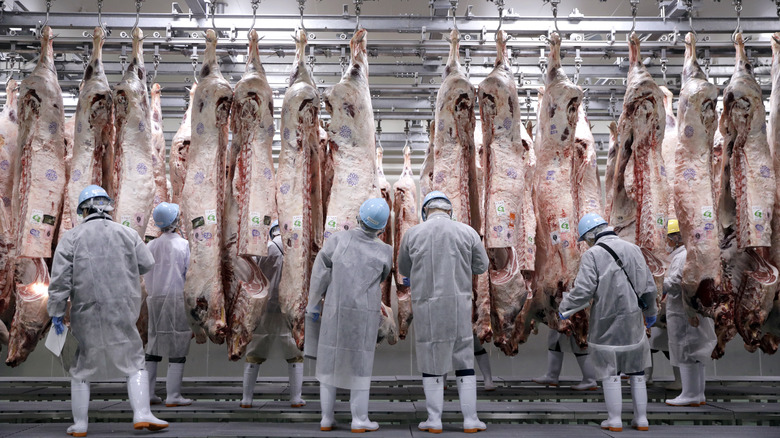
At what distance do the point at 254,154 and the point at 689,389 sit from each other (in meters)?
4.97

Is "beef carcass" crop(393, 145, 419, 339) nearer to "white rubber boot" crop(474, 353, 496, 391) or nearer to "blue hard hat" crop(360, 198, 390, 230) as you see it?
"white rubber boot" crop(474, 353, 496, 391)

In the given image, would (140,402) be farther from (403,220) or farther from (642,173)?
(642,173)

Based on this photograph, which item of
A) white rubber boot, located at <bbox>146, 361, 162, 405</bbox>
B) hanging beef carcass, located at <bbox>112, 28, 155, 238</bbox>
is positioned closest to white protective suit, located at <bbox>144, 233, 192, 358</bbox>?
white rubber boot, located at <bbox>146, 361, 162, 405</bbox>

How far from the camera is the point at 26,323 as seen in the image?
5.95 meters

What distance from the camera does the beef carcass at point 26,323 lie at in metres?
5.94

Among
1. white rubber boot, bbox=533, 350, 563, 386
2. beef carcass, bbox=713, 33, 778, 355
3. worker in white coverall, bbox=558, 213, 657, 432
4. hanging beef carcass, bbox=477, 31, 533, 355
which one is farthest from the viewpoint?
white rubber boot, bbox=533, 350, 563, 386

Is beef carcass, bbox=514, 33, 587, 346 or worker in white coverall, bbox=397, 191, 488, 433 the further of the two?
beef carcass, bbox=514, 33, 587, 346

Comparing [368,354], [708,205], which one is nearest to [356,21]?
[368,354]

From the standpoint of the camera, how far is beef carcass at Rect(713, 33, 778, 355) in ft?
20.8

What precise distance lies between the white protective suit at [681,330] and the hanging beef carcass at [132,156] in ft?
17.6

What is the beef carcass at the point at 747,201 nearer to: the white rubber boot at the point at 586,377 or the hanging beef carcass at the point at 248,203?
the white rubber boot at the point at 586,377

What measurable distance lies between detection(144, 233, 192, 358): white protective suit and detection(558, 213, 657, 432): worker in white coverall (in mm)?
3857

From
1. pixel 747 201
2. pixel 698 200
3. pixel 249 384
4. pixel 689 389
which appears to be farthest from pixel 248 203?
pixel 689 389

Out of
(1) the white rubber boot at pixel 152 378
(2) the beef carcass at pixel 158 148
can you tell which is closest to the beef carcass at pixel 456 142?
(2) the beef carcass at pixel 158 148
